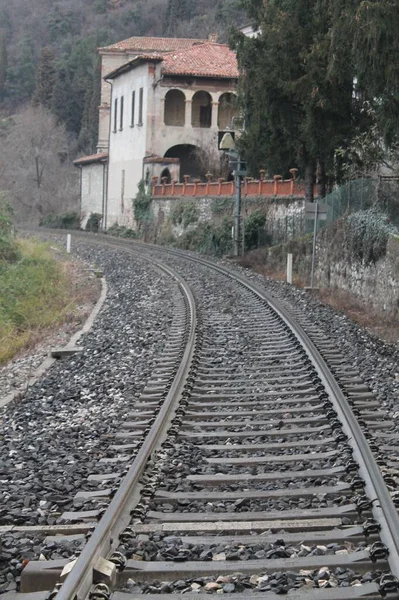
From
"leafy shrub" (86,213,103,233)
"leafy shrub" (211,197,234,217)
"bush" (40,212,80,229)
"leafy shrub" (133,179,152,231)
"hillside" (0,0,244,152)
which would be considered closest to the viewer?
"leafy shrub" (211,197,234,217)

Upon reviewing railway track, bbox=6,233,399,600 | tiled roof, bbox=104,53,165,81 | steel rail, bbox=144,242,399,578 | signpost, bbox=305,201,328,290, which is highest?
tiled roof, bbox=104,53,165,81

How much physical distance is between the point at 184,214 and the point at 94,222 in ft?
67.9

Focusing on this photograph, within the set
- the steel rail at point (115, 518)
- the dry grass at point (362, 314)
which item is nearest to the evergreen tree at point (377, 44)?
the dry grass at point (362, 314)

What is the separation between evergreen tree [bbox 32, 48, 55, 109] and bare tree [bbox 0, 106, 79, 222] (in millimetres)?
13833

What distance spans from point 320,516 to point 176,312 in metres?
13.3

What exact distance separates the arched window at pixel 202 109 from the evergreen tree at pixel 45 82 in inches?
1491

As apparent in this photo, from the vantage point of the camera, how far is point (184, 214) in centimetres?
4841

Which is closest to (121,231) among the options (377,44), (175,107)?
(175,107)

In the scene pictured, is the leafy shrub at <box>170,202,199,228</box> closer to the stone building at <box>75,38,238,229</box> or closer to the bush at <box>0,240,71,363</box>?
the stone building at <box>75,38,238,229</box>

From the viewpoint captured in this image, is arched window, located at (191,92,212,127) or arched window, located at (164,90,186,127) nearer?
arched window, located at (164,90,186,127)

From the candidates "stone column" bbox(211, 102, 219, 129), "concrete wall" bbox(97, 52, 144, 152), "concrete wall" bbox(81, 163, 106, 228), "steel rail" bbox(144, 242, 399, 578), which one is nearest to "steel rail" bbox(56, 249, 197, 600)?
"steel rail" bbox(144, 242, 399, 578)

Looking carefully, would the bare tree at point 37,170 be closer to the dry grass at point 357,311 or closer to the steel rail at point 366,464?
the dry grass at point 357,311

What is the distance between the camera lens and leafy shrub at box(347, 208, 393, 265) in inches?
862

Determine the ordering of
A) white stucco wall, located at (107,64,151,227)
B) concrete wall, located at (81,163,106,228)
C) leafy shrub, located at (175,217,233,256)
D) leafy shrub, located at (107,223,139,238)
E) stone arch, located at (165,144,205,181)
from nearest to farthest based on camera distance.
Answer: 1. leafy shrub, located at (175,217,233,256)
2. leafy shrub, located at (107,223,139,238)
3. white stucco wall, located at (107,64,151,227)
4. stone arch, located at (165,144,205,181)
5. concrete wall, located at (81,163,106,228)
